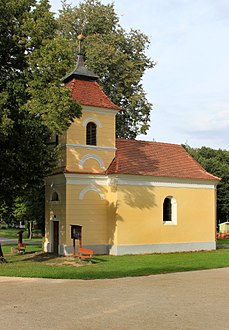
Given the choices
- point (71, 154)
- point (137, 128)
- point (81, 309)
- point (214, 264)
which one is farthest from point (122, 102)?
point (81, 309)

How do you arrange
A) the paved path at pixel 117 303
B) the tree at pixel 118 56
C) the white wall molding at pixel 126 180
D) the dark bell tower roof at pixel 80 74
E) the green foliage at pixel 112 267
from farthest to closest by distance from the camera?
the tree at pixel 118 56 → the dark bell tower roof at pixel 80 74 → the white wall molding at pixel 126 180 → the green foliage at pixel 112 267 → the paved path at pixel 117 303

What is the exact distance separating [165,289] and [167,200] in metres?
14.6

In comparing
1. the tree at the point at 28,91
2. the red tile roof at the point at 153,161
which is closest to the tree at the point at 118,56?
the red tile roof at the point at 153,161

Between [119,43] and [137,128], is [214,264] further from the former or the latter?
Result: [119,43]

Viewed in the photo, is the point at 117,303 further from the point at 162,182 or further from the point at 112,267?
the point at 162,182

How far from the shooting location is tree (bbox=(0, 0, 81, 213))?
1842 cm

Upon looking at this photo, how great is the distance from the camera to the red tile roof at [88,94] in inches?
992

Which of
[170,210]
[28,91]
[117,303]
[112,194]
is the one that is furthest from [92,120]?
[117,303]

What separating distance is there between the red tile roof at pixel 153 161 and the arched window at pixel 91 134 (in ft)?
5.74

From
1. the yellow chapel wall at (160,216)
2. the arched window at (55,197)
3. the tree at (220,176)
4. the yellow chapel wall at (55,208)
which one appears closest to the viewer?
the yellow chapel wall at (55,208)

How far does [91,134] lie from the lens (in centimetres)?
2531

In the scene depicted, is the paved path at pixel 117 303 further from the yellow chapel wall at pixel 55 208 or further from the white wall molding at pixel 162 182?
the white wall molding at pixel 162 182

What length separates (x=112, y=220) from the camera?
24.8 metres

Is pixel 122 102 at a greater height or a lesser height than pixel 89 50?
lesser
